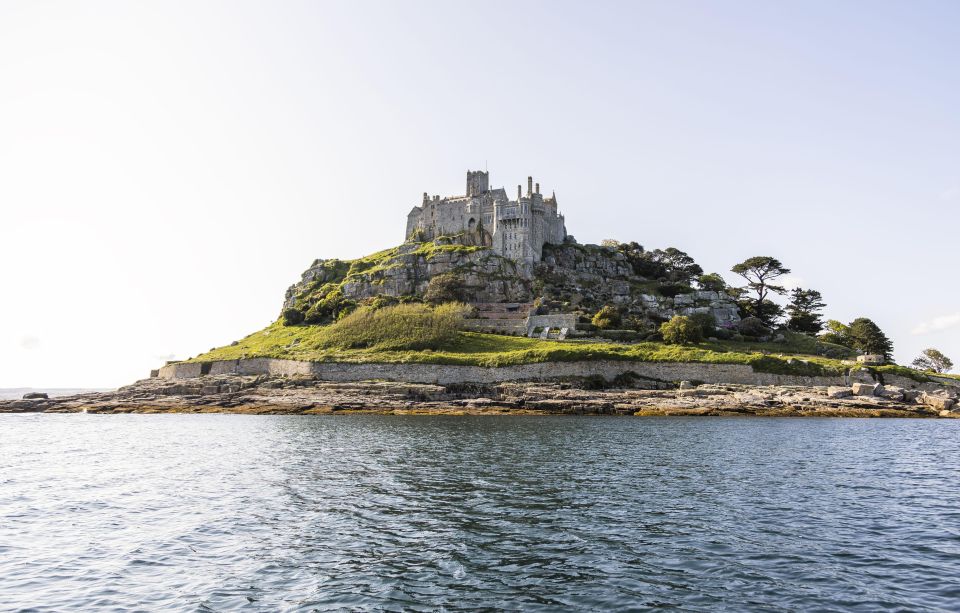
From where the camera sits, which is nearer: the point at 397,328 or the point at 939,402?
the point at 939,402

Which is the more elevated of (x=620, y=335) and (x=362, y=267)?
(x=362, y=267)

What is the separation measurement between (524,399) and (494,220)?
55.1 metres

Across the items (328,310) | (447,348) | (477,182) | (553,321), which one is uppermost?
(477,182)

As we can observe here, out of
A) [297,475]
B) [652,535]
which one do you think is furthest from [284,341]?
[652,535]

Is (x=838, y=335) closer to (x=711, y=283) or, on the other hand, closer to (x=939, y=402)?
(x=711, y=283)

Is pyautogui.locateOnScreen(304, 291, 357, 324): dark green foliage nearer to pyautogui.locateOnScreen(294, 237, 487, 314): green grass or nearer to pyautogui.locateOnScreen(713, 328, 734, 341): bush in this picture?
pyautogui.locateOnScreen(294, 237, 487, 314): green grass

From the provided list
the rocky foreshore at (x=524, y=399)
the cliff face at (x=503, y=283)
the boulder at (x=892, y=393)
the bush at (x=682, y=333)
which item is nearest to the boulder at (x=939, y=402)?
the rocky foreshore at (x=524, y=399)

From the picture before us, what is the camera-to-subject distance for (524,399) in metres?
57.1

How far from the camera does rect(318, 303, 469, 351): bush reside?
74.2 m

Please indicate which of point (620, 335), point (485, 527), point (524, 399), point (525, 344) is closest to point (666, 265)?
point (620, 335)

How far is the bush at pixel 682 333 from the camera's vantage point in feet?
231

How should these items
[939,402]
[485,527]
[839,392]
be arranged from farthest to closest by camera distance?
[839,392] < [939,402] < [485,527]

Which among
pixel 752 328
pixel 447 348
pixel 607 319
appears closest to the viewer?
pixel 447 348

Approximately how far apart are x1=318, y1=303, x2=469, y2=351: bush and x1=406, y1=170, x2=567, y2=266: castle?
24.6m
